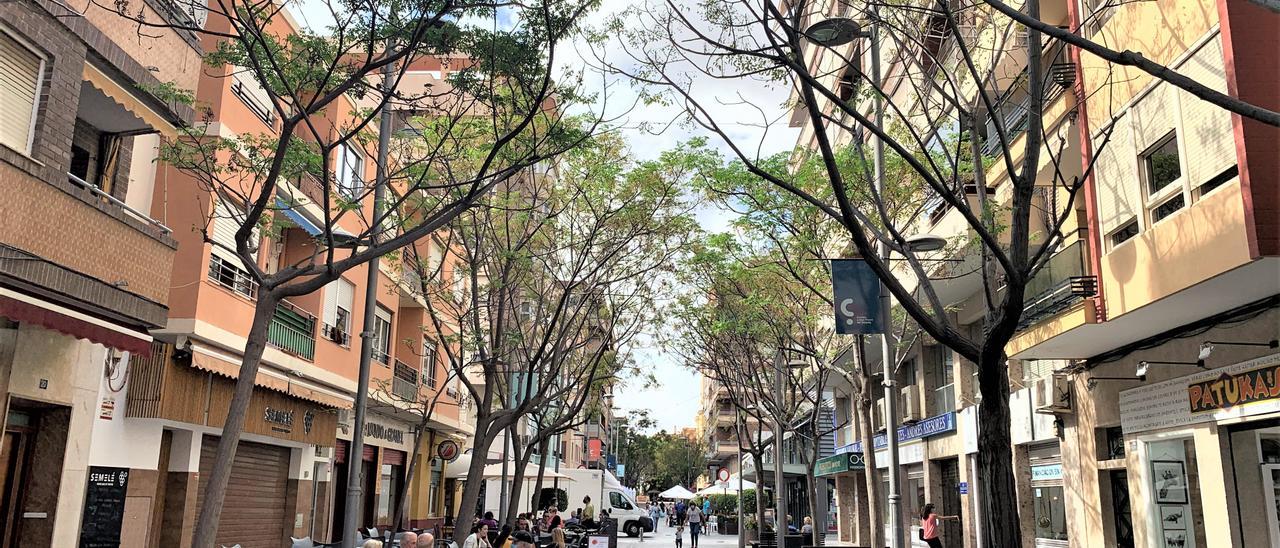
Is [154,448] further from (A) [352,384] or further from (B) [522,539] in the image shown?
(A) [352,384]

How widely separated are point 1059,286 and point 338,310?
16.6 meters

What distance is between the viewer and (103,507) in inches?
556

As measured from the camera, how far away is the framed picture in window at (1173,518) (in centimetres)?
1469

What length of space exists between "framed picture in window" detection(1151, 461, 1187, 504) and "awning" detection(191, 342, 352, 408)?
13.9 meters

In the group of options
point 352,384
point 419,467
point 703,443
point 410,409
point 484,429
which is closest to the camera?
point 484,429

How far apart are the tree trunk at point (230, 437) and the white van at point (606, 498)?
1185 inches

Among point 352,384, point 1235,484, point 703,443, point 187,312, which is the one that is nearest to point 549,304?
point 352,384

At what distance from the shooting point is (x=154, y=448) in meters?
15.6

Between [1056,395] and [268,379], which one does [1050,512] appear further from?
[268,379]

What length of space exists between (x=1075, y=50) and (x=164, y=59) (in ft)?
47.7

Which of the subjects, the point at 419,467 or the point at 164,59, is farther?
the point at 419,467

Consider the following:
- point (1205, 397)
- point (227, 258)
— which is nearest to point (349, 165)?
point (227, 258)

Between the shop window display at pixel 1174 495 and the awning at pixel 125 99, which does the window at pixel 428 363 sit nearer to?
the awning at pixel 125 99

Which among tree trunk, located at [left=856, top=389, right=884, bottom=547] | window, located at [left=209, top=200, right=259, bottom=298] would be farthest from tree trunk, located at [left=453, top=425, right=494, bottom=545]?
tree trunk, located at [left=856, top=389, right=884, bottom=547]
